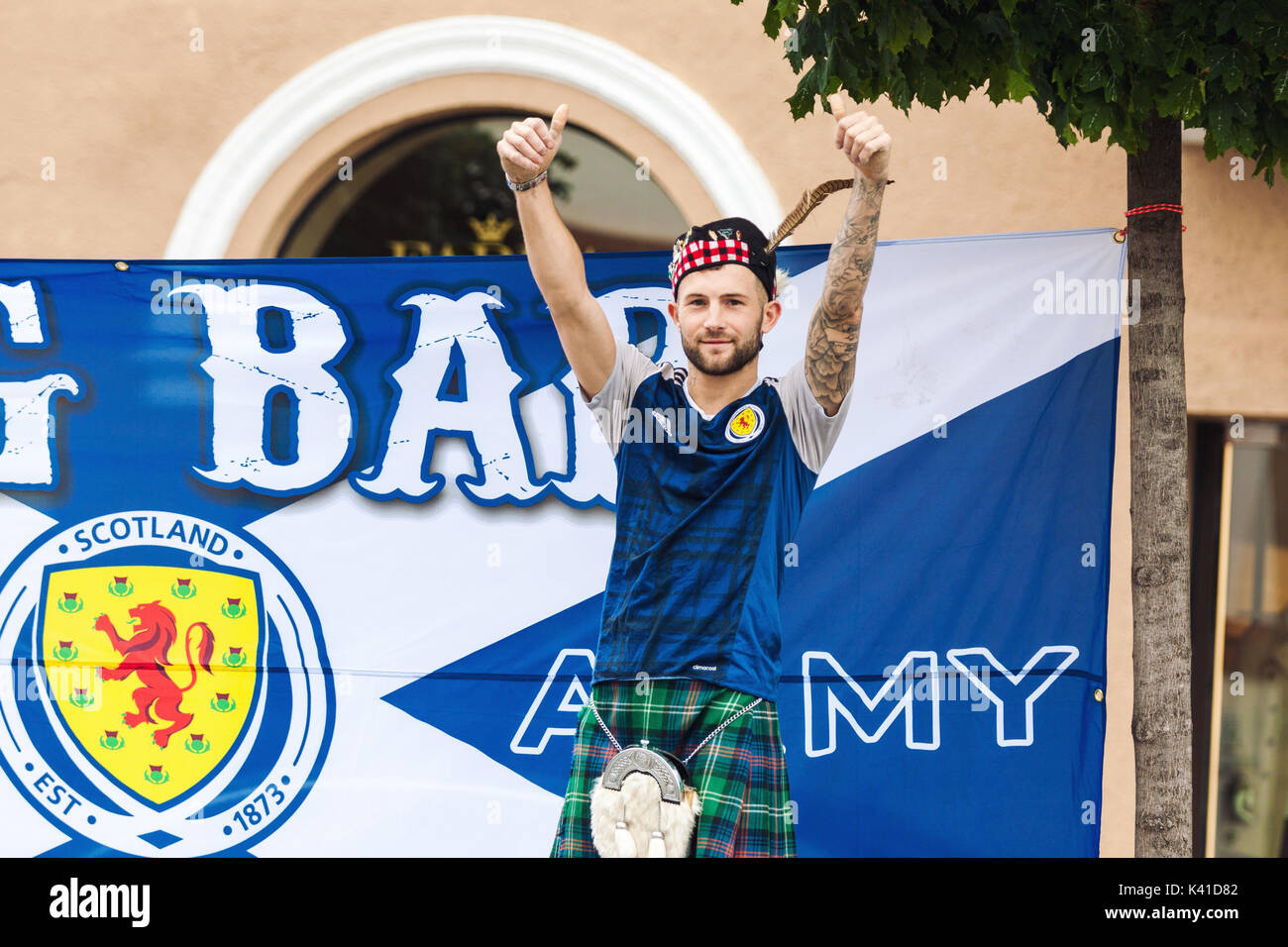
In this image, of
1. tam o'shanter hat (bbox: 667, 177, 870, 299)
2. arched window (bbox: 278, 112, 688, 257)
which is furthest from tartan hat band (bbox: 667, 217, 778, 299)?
arched window (bbox: 278, 112, 688, 257)

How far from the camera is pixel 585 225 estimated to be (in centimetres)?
476

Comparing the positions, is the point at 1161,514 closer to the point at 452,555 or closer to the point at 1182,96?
the point at 1182,96

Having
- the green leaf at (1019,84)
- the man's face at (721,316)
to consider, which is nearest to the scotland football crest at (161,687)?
the man's face at (721,316)

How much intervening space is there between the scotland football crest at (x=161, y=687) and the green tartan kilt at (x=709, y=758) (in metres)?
1.04

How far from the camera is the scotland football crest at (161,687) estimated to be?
386cm

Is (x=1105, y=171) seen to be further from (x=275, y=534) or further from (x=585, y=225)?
(x=275, y=534)

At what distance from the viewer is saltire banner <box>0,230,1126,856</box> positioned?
3684 mm

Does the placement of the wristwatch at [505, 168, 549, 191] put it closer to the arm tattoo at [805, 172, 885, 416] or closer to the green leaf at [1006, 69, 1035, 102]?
the arm tattoo at [805, 172, 885, 416]

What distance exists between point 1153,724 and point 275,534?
9.02ft

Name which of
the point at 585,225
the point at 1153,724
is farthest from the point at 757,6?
the point at 1153,724

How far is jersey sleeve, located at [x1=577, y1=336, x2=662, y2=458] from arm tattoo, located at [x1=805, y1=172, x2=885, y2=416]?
49 centimetres

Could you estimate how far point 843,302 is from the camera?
10.2 feet

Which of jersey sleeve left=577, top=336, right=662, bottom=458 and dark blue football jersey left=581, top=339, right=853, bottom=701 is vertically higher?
jersey sleeve left=577, top=336, right=662, bottom=458

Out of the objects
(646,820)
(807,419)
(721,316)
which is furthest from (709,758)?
(721,316)
